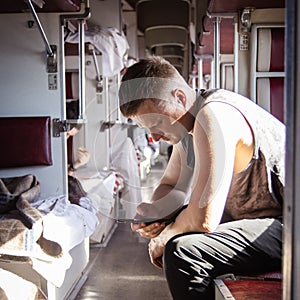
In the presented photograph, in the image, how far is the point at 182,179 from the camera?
6.66 ft

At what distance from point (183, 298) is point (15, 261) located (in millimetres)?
1018

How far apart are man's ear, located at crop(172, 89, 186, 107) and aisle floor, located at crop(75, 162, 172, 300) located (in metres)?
1.53

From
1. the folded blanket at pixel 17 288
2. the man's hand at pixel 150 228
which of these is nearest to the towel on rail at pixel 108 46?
the folded blanket at pixel 17 288

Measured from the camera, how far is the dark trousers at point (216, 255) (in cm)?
153

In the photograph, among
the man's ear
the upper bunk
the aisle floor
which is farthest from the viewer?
the aisle floor

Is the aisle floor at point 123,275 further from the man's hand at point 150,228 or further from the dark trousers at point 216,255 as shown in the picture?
the dark trousers at point 216,255

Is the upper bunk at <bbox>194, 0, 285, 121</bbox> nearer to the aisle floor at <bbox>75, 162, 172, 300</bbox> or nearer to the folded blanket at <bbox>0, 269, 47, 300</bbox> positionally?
the aisle floor at <bbox>75, 162, 172, 300</bbox>

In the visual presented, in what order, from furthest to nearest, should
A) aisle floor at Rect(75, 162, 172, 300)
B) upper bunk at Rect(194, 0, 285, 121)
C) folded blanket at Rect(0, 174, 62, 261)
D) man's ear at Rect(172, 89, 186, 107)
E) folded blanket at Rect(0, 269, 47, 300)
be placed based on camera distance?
1. aisle floor at Rect(75, 162, 172, 300)
2. upper bunk at Rect(194, 0, 285, 121)
3. folded blanket at Rect(0, 174, 62, 261)
4. folded blanket at Rect(0, 269, 47, 300)
5. man's ear at Rect(172, 89, 186, 107)

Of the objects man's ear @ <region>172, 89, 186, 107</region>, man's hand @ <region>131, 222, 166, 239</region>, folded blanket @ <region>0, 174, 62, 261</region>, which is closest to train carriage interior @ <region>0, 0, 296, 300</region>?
folded blanket @ <region>0, 174, 62, 261</region>

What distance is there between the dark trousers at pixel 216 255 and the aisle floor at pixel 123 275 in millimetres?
1333

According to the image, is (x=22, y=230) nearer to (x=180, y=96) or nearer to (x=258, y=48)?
(x=180, y=96)

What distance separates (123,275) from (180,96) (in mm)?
1858

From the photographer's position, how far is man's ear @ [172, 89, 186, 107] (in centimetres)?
171

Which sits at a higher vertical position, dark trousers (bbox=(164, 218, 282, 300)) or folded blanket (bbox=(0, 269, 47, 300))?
dark trousers (bbox=(164, 218, 282, 300))
